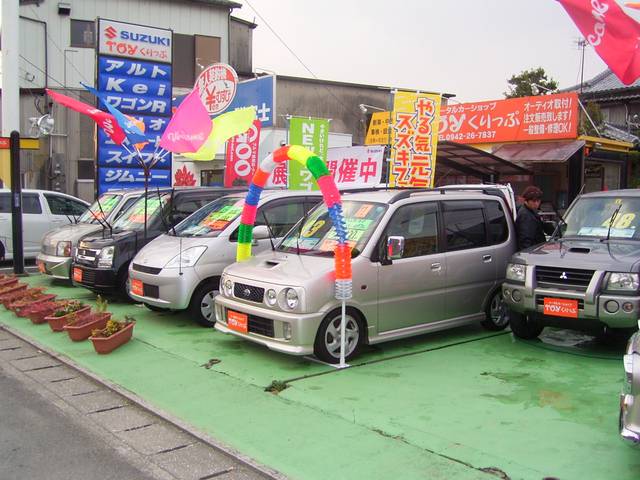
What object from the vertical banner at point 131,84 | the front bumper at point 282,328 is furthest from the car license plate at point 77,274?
the vertical banner at point 131,84

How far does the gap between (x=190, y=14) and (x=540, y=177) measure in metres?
15.2

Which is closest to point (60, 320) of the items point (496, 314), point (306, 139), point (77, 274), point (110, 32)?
point (77, 274)

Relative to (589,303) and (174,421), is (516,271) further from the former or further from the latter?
(174,421)

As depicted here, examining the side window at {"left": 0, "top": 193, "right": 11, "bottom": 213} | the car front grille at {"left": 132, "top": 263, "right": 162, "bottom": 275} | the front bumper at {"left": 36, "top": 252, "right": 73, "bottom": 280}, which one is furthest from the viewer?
the side window at {"left": 0, "top": 193, "right": 11, "bottom": 213}

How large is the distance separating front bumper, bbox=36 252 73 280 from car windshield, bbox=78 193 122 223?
40.2 inches

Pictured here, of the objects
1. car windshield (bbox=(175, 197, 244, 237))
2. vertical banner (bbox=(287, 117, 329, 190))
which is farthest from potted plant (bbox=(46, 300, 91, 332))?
vertical banner (bbox=(287, 117, 329, 190))

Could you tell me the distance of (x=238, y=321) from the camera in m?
6.09

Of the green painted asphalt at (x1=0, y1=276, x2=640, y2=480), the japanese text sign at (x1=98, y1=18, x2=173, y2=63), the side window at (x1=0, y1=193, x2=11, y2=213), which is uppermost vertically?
the japanese text sign at (x1=98, y1=18, x2=173, y2=63)

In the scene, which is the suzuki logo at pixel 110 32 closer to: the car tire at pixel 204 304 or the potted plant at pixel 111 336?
the car tire at pixel 204 304

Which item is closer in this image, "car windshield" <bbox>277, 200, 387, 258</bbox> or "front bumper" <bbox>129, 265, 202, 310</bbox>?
"car windshield" <bbox>277, 200, 387, 258</bbox>

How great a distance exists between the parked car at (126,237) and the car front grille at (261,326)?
3.37m

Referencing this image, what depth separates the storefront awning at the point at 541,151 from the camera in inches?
535

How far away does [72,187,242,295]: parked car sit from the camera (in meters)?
8.58

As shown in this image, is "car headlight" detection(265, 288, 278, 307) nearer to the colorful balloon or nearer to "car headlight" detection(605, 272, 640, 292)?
the colorful balloon
